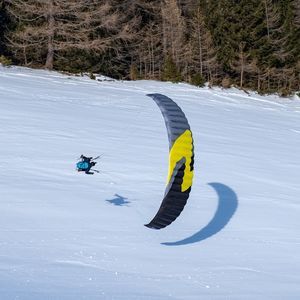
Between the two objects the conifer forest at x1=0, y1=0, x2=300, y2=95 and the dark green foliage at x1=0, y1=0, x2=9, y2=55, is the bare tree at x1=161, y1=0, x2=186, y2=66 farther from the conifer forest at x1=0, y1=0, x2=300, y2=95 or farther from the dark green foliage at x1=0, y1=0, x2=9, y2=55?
the dark green foliage at x1=0, y1=0, x2=9, y2=55

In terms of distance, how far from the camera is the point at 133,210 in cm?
775

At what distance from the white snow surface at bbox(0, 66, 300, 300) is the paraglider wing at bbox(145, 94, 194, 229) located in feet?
2.31

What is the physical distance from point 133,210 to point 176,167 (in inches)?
104

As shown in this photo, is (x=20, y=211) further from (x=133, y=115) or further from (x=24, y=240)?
(x=133, y=115)

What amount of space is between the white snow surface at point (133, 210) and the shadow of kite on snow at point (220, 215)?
34 millimetres

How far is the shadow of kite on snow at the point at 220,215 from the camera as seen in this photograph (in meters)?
7.01

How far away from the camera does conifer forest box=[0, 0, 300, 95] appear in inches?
1074

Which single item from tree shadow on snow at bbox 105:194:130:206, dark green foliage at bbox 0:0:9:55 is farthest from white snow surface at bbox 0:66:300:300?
dark green foliage at bbox 0:0:9:55

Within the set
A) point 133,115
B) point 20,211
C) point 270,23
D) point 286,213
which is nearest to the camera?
point 20,211

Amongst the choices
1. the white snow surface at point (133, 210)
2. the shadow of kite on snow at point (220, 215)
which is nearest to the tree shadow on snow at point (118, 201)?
the white snow surface at point (133, 210)

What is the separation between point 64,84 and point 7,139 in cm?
980

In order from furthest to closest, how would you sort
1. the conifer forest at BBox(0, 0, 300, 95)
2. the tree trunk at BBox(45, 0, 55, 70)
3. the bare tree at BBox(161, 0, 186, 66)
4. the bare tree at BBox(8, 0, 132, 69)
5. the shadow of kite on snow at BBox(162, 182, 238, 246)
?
the bare tree at BBox(161, 0, 186, 66) < the conifer forest at BBox(0, 0, 300, 95) < the bare tree at BBox(8, 0, 132, 69) < the tree trunk at BBox(45, 0, 55, 70) < the shadow of kite on snow at BBox(162, 182, 238, 246)

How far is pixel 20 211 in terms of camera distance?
697 centimetres

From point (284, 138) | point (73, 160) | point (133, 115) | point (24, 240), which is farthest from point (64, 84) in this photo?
point (24, 240)
